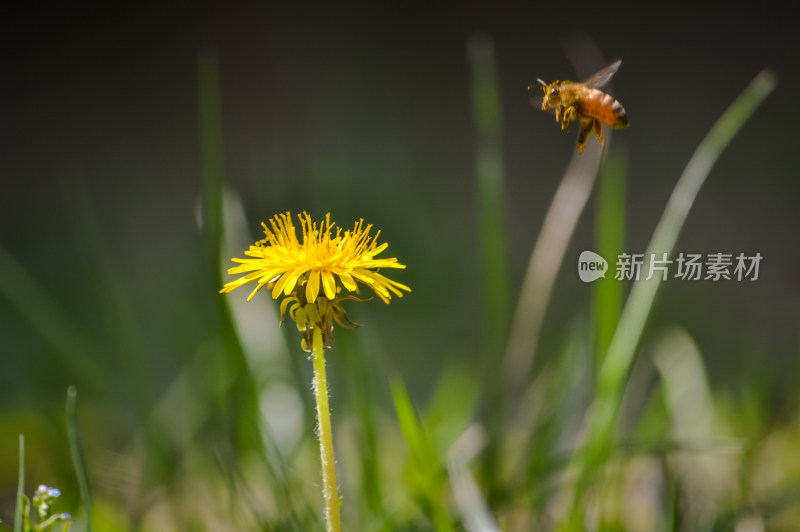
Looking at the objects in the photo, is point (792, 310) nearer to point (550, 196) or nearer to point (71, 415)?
point (550, 196)

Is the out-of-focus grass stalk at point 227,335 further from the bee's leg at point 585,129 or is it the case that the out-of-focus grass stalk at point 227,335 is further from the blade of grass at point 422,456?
the bee's leg at point 585,129

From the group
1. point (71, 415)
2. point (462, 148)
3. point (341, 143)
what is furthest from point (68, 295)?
point (71, 415)

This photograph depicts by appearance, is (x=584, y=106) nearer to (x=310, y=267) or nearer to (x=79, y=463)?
(x=310, y=267)

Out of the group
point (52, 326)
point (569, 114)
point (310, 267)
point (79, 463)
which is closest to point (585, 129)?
point (569, 114)

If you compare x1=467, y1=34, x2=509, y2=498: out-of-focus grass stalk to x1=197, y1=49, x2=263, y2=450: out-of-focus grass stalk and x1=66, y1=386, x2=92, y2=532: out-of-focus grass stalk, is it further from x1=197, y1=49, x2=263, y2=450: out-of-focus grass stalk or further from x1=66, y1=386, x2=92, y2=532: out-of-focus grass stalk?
x1=66, y1=386, x2=92, y2=532: out-of-focus grass stalk

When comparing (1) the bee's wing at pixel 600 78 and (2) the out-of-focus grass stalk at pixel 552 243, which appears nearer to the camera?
(1) the bee's wing at pixel 600 78

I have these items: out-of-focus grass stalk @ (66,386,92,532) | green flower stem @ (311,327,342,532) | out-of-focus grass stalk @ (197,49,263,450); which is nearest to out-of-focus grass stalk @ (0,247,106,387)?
out-of-focus grass stalk @ (197,49,263,450)

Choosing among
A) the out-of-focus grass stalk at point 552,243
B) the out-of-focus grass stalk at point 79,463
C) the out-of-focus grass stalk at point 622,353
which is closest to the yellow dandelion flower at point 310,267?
the out-of-focus grass stalk at point 79,463

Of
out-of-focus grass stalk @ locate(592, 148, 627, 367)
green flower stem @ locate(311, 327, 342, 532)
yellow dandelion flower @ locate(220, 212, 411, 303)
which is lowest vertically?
green flower stem @ locate(311, 327, 342, 532)

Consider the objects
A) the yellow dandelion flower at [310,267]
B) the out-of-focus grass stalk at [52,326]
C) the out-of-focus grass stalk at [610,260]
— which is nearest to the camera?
the yellow dandelion flower at [310,267]
